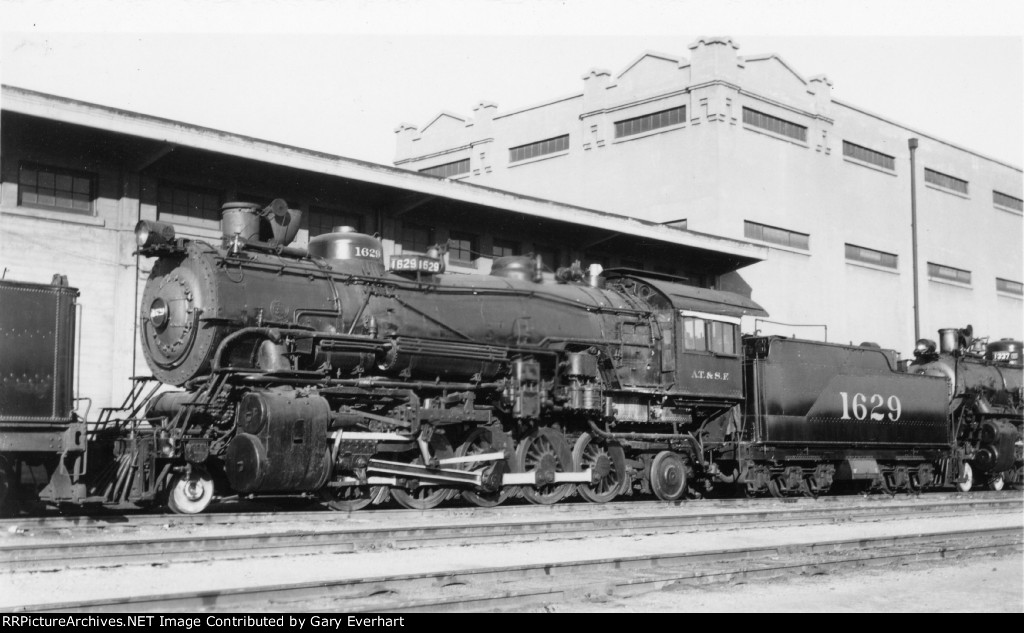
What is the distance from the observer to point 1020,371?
80.1 ft

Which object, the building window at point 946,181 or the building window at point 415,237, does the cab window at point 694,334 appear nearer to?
the building window at point 415,237

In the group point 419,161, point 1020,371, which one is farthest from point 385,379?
point 419,161

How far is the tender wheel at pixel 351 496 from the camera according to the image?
40.9 feet

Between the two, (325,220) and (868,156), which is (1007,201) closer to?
(868,156)

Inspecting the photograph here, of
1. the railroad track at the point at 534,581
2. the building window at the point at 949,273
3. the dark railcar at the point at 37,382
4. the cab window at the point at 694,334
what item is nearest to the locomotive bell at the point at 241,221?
the dark railcar at the point at 37,382

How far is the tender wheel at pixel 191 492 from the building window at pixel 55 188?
7.21 meters

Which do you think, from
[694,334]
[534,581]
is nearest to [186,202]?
[694,334]

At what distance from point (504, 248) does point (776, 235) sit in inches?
495

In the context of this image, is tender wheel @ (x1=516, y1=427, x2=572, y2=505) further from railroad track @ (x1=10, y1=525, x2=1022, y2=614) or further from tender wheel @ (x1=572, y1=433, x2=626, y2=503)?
railroad track @ (x1=10, y1=525, x2=1022, y2=614)

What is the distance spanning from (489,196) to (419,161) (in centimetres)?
1979

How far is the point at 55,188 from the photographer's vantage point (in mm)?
16906
